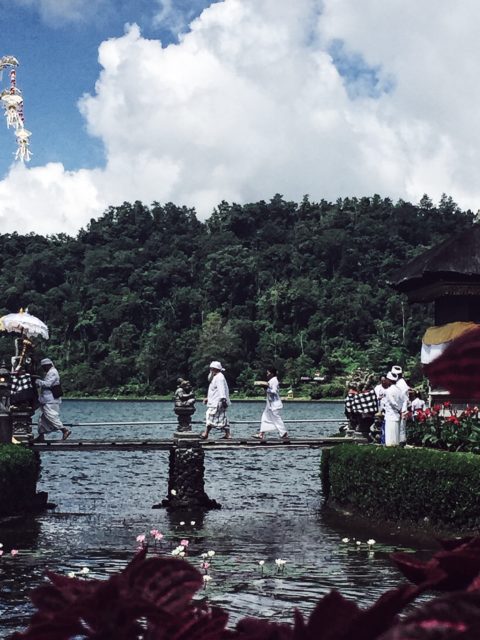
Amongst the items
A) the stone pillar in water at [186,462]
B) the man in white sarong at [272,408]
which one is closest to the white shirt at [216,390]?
the man in white sarong at [272,408]

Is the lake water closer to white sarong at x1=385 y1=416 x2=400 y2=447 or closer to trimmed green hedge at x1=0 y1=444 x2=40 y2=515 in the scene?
trimmed green hedge at x1=0 y1=444 x2=40 y2=515

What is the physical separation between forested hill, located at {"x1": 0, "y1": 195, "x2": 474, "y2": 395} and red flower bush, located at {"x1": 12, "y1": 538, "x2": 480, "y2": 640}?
267 feet

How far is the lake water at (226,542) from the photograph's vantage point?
989cm

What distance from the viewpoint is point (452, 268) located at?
20.1 metres

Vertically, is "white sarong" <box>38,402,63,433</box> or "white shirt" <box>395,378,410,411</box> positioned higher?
"white shirt" <box>395,378,410,411</box>

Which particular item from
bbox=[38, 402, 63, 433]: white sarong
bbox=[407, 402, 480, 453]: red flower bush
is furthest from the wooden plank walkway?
bbox=[407, 402, 480, 453]: red flower bush

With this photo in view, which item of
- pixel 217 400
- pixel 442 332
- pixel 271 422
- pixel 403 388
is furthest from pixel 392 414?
pixel 271 422

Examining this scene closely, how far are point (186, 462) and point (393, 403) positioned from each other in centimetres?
395

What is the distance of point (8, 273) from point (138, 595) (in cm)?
12065

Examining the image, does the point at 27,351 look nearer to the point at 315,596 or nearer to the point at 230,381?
the point at 315,596

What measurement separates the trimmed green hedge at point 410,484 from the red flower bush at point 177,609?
41.1ft

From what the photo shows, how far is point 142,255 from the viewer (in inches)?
4656

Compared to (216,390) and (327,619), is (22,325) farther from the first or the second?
(327,619)

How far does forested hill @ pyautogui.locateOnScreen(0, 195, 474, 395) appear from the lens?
316ft
